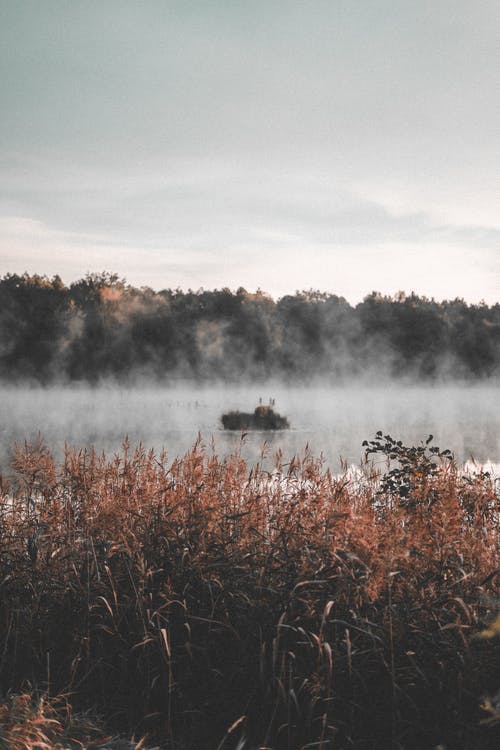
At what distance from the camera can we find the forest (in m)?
48.7

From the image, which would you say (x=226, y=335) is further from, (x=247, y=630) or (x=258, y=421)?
(x=247, y=630)

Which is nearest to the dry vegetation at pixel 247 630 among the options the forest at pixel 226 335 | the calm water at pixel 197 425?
the calm water at pixel 197 425

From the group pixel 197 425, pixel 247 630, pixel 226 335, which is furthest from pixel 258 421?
pixel 226 335

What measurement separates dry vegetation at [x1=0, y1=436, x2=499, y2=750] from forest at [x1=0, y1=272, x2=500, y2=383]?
147 ft

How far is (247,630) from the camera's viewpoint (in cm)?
379

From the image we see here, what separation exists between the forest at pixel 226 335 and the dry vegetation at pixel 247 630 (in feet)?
147

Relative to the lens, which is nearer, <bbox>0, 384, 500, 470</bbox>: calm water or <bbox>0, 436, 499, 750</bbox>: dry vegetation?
<bbox>0, 436, 499, 750</bbox>: dry vegetation

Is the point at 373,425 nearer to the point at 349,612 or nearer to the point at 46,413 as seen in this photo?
the point at 46,413

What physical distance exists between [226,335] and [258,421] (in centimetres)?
3124

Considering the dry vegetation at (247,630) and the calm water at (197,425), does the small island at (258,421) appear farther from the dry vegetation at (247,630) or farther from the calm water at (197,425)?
the dry vegetation at (247,630)

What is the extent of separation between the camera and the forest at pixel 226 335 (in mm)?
48656

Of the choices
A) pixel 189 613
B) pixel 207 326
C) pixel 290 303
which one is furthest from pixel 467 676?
pixel 290 303

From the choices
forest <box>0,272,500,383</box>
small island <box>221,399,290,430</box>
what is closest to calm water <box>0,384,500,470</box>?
small island <box>221,399,290,430</box>

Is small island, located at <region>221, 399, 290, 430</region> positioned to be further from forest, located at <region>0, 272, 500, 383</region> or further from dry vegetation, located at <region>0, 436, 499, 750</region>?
forest, located at <region>0, 272, 500, 383</region>
